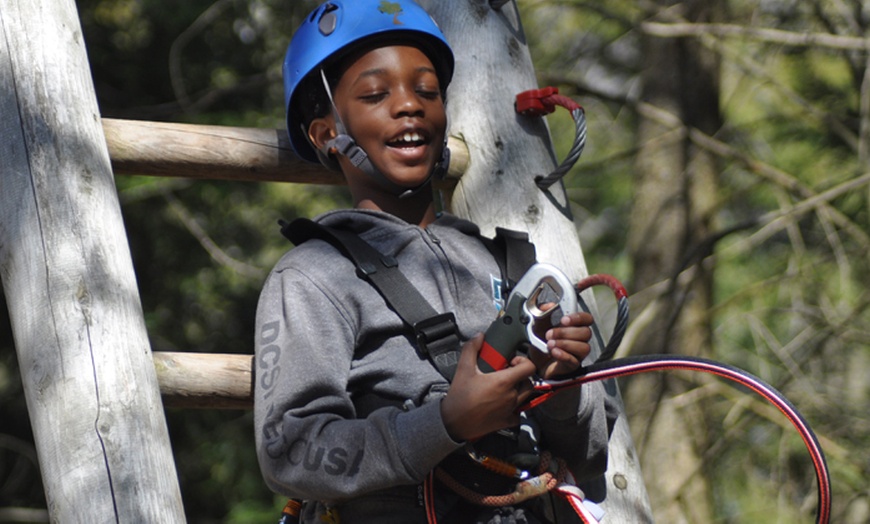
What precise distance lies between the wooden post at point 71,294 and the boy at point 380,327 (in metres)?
0.21

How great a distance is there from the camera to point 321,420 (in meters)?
1.88

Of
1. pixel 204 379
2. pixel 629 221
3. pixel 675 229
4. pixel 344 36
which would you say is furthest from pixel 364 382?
pixel 629 221

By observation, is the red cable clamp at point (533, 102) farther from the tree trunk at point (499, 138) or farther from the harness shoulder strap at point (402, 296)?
the harness shoulder strap at point (402, 296)

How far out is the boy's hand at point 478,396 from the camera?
1.78 m

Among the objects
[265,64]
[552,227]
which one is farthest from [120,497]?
[265,64]

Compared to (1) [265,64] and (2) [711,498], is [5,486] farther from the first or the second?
(2) [711,498]

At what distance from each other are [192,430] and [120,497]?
409 centimetres

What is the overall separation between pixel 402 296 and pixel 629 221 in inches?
170

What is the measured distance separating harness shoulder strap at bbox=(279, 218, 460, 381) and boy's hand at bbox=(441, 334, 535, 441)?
17cm

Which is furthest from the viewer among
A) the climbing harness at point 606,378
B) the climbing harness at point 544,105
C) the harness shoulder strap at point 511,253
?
the climbing harness at point 544,105

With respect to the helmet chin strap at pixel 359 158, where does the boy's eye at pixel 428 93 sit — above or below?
above

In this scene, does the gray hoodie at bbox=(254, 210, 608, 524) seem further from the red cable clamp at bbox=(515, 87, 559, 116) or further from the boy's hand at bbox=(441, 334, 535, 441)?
the red cable clamp at bbox=(515, 87, 559, 116)

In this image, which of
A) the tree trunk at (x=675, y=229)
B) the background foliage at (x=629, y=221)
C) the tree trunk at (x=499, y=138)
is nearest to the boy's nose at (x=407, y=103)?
the tree trunk at (x=499, y=138)

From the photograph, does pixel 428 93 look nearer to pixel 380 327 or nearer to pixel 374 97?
pixel 374 97
